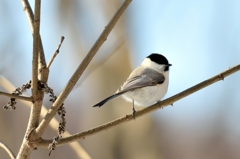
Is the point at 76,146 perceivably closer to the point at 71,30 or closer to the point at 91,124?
the point at 91,124

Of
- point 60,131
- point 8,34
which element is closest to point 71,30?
point 8,34

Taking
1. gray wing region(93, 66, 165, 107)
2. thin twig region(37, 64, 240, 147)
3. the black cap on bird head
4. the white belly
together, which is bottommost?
thin twig region(37, 64, 240, 147)

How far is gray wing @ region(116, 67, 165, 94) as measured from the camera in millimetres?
970

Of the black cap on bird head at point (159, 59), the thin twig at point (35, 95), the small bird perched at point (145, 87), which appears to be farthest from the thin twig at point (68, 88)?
the black cap on bird head at point (159, 59)

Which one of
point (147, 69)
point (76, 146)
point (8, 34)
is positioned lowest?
point (76, 146)

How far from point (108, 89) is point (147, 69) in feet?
1.61

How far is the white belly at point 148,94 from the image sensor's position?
958 millimetres

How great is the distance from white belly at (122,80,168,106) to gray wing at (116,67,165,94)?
0.06 feet

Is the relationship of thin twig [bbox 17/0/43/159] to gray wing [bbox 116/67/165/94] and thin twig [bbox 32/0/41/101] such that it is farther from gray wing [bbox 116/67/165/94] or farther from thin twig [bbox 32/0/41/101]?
gray wing [bbox 116/67/165/94]

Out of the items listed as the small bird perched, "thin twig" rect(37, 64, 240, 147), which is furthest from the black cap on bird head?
"thin twig" rect(37, 64, 240, 147)

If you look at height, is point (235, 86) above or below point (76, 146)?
above

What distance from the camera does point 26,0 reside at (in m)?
0.60

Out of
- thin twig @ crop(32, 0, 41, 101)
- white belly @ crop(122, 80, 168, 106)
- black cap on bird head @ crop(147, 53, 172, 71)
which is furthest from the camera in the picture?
black cap on bird head @ crop(147, 53, 172, 71)

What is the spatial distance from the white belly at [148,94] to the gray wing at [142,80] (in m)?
0.02
